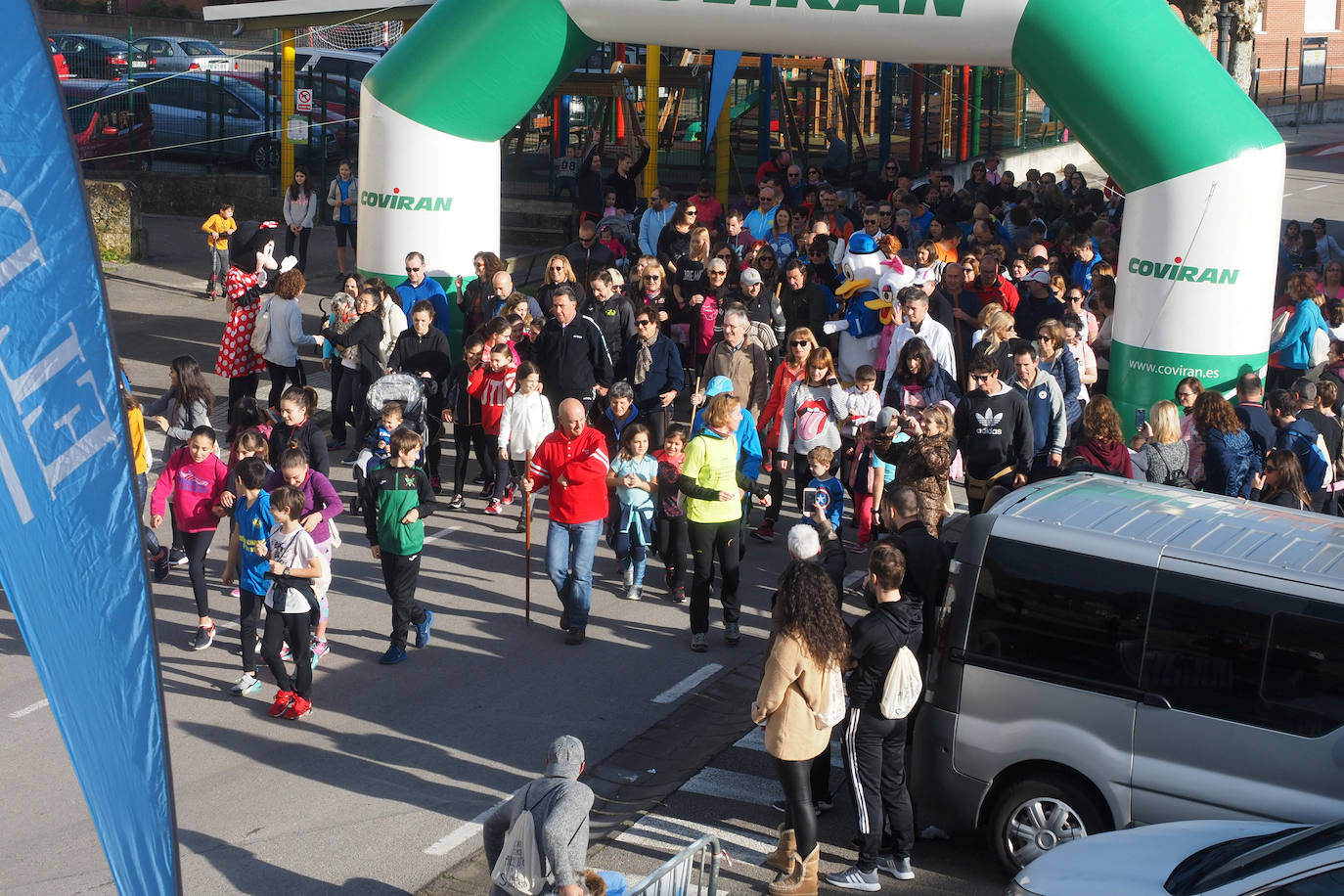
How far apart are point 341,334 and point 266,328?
0.80m

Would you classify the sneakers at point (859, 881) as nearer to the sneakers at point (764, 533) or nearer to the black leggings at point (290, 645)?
the black leggings at point (290, 645)

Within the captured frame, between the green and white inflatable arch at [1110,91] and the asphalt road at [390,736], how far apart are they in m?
3.71

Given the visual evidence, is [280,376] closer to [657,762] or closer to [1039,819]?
[657,762]

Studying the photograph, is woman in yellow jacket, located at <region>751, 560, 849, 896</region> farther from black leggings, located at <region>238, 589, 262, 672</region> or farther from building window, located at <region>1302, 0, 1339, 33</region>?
building window, located at <region>1302, 0, 1339, 33</region>

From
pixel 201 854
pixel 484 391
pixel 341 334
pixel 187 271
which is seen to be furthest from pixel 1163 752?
pixel 187 271

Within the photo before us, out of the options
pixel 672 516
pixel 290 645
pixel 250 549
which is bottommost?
pixel 290 645

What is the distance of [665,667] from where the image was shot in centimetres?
942

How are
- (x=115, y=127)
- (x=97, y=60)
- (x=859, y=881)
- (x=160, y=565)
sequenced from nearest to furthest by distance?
(x=859, y=881), (x=160, y=565), (x=115, y=127), (x=97, y=60)

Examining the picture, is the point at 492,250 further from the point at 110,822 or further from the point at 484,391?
the point at 110,822

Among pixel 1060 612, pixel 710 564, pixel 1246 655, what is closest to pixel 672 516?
pixel 710 564

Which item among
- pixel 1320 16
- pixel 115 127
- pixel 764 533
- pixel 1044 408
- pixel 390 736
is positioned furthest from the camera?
pixel 1320 16

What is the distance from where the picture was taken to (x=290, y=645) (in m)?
8.60

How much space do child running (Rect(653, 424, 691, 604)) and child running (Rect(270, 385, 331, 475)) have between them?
85.9 inches

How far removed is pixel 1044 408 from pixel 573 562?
143 inches
